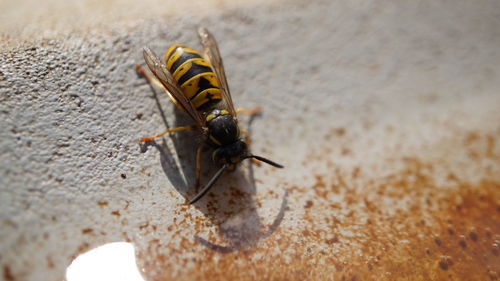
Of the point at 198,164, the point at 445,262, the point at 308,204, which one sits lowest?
the point at 445,262

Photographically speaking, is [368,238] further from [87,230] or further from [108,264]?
[87,230]

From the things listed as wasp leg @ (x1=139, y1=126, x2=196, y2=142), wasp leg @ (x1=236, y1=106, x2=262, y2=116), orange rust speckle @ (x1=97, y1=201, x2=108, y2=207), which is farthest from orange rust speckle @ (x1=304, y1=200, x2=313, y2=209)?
orange rust speckle @ (x1=97, y1=201, x2=108, y2=207)

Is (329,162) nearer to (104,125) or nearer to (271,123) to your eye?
(271,123)

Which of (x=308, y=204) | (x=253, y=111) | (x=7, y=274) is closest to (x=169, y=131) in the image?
(x=253, y=111)

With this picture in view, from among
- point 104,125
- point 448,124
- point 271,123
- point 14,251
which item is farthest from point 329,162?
point 14,251

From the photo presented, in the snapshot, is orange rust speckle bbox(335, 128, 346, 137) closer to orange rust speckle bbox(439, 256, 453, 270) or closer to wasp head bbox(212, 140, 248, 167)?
wasp head bbox(212, 140, 248, 167)

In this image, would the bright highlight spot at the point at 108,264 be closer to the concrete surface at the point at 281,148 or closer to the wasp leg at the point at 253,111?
the concrete surface at the point at 281,148

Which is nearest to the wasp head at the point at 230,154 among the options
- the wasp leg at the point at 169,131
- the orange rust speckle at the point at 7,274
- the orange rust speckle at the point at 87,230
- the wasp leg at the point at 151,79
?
the wasp leg at the point at 169,131

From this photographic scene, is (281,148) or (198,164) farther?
(281,148)
